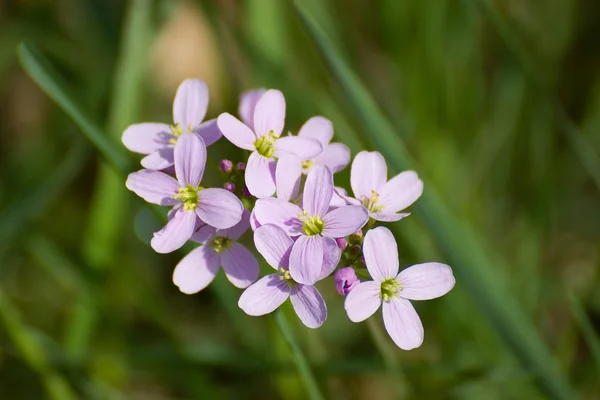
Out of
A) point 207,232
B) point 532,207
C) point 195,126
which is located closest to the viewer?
point 207,232

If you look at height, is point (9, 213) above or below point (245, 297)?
above

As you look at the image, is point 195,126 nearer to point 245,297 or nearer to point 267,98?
point 267,98

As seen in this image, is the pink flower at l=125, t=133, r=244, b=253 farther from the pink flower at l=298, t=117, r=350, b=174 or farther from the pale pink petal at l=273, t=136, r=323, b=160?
the pink flower at l=298, t=117, r=350, b=174

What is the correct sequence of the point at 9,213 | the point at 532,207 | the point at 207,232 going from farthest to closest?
1. the point at 532,207
2. the point at 9,213
3. the point at 207,232

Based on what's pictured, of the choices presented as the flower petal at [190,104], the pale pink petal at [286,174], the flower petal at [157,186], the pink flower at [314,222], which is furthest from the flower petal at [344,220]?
the flower petal at [190,104]

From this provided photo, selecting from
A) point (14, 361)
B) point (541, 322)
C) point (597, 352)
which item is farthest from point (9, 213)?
point (541, 322)

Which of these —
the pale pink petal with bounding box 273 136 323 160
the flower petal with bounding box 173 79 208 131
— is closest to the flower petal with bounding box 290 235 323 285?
the pale pink petal with bounding box 273 136 323 160

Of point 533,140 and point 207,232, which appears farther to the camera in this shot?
point 533,140
